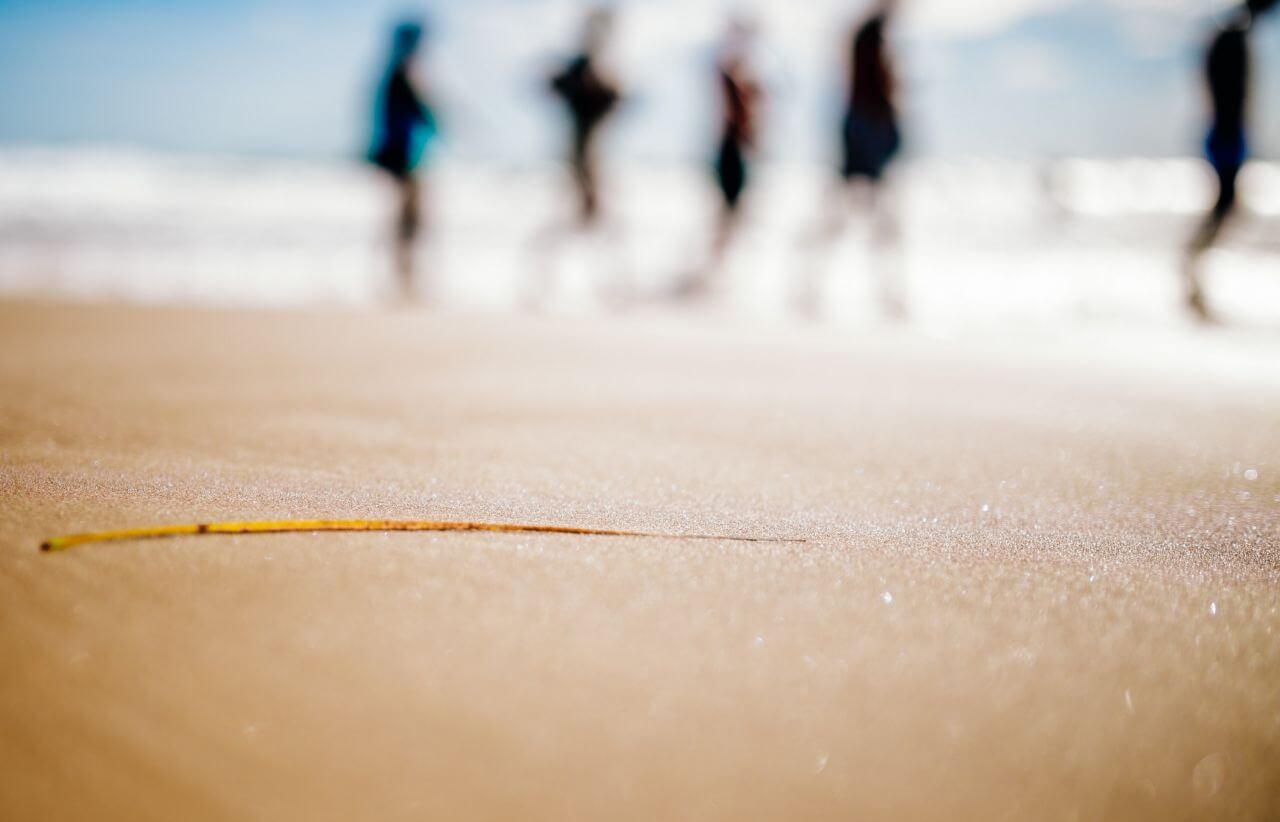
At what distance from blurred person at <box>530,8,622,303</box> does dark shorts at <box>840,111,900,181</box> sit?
73.4 inches

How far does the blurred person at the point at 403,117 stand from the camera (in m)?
5.43

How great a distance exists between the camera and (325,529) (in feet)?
3.61

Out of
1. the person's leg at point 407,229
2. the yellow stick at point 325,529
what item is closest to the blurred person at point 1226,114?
the yellow stick at point 325,529

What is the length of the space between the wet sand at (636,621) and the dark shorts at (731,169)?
441 cm

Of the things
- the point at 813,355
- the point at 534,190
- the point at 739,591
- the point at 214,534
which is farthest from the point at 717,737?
the point at 534,190

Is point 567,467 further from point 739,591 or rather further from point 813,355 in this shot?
point 813,355

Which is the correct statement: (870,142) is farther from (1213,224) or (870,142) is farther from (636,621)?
(636,621)

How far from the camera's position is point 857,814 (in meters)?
0.62

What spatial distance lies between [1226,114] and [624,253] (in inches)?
201

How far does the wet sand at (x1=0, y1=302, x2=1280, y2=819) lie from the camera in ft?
2.13

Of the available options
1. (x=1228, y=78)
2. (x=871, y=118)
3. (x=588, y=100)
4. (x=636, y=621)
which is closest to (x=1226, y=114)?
(x=1228, y=78)

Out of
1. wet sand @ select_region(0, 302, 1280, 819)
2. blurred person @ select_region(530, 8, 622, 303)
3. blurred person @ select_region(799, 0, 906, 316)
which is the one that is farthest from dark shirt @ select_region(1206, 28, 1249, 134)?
wet sand @ select_region(0, 302, 1280, 819)

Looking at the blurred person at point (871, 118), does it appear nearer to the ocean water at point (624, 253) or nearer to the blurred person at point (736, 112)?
the ocean water at point (624, 253)

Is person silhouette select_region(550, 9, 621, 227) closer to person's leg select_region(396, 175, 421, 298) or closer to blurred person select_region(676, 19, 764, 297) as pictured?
blurred person select_region(676, 19, 764, 297)
